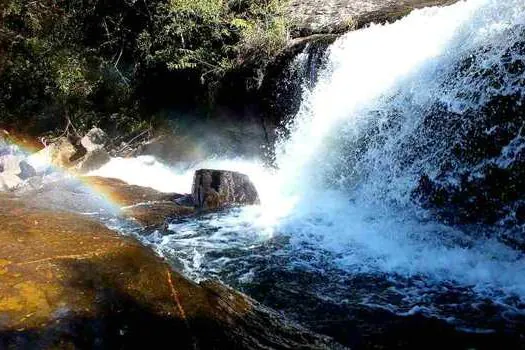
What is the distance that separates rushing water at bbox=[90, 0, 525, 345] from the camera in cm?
561

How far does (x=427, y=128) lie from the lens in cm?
809

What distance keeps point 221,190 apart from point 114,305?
5.35m

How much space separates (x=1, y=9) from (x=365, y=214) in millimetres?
12802

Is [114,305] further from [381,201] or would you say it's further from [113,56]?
[113,56]

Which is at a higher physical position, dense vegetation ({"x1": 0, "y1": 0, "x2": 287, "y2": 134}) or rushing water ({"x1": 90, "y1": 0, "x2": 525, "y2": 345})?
dense vegetation ({"x1": 0, "y1": 0, "x2": 287, "y2": 134})

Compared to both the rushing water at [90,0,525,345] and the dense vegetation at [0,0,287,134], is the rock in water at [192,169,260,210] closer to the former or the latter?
the rushing water at [90,0,525,345]

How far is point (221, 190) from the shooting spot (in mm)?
9102

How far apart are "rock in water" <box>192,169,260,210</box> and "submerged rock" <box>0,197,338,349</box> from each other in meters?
3.96

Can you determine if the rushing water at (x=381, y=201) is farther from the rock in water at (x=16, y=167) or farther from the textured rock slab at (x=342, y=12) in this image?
the rock in water at (x=16, y=167)

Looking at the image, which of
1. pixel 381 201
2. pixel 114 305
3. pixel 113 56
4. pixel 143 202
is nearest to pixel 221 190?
pixel 143 202

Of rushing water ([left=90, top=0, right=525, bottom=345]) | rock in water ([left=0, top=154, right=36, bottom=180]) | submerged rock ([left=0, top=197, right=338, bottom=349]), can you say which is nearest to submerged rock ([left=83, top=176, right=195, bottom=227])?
rushing water ([left=90, top=0, right=525, bottom=345])

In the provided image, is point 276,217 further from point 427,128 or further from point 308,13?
point 308,13

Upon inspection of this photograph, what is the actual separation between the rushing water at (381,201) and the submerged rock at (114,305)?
1.26 metres

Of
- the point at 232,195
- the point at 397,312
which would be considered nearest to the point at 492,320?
the point at 397,312
